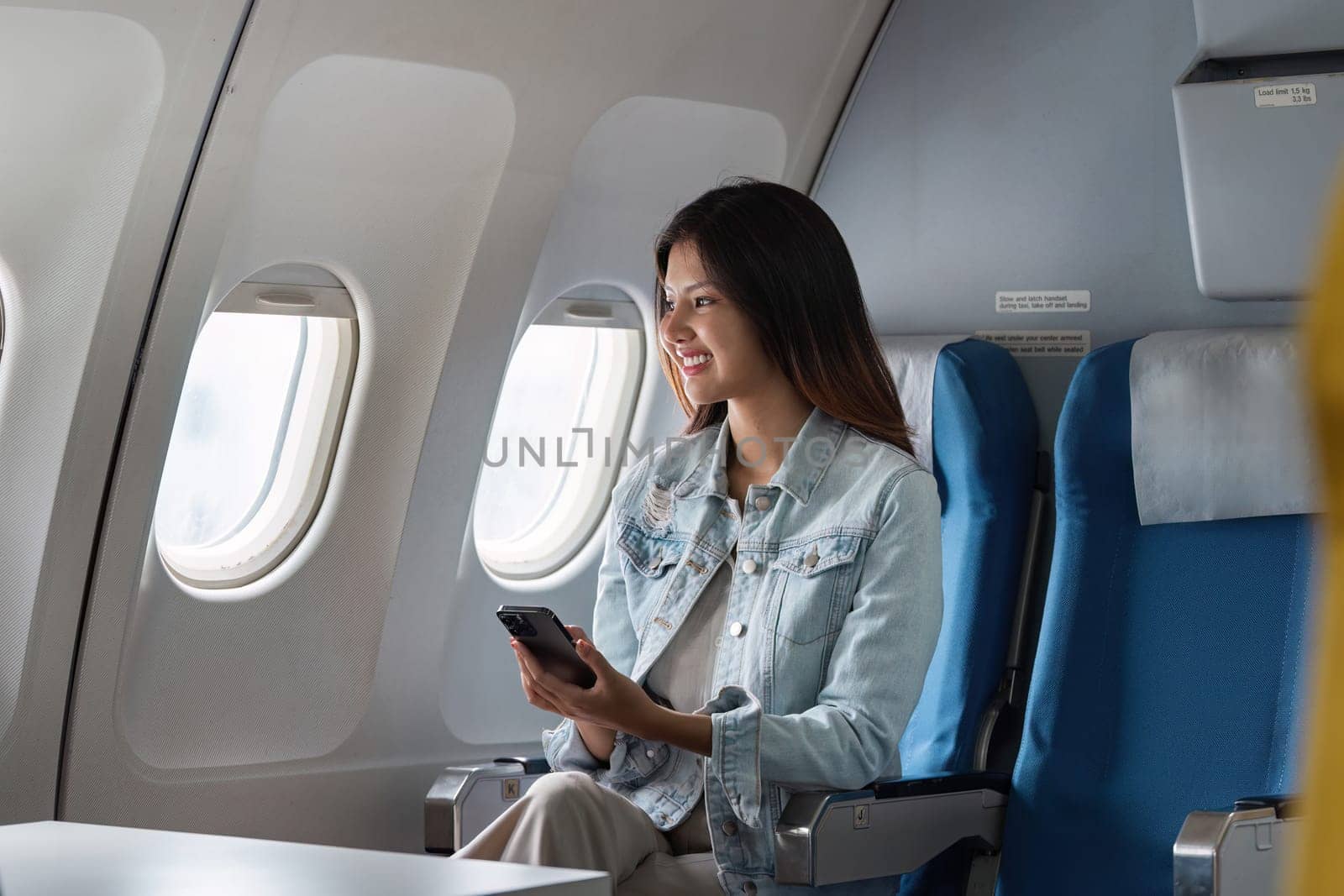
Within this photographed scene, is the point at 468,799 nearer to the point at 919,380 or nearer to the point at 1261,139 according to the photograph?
the point at 919,380

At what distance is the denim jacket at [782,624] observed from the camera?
2.08m

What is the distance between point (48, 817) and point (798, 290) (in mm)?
1753

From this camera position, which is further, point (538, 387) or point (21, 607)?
A: point (538, 387)

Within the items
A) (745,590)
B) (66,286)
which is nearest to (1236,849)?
(745,590)

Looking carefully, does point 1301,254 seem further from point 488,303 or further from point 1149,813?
point 488,303

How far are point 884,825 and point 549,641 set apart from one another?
2.12ft

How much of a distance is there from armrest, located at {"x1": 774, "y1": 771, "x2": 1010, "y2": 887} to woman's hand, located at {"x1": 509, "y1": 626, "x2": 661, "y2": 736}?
0.28 meters

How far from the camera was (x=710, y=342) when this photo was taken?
2.38 metres

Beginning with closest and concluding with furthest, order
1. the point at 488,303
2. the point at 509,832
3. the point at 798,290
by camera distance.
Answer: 1. the point at 509,832
2. the point at 798,290
3. the point at 488,303

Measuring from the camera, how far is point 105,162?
2617 mm

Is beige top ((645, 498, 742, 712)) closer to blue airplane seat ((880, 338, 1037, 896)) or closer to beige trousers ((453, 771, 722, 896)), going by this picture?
beige trousers ((453, 771, 722, 896))

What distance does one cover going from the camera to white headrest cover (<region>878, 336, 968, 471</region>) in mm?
2869

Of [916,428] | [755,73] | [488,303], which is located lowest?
[916,428]

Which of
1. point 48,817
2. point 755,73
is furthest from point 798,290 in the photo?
point 48,817
